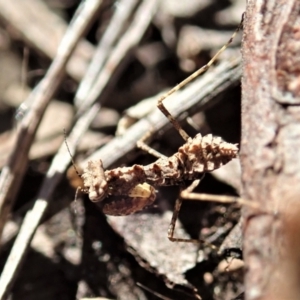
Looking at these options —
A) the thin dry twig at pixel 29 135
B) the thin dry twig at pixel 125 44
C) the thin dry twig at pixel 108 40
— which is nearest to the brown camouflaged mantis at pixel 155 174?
the thin dry twig at pixel 29 135

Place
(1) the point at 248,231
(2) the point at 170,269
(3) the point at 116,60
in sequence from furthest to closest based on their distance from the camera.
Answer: (3) the point at 116,60 < (2) the point at 170,269 < (1) the point at 248,231

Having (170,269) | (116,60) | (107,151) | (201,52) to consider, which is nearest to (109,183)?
(107,151)

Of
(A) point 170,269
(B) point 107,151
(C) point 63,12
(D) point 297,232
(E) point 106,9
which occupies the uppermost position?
(C) point 63,12

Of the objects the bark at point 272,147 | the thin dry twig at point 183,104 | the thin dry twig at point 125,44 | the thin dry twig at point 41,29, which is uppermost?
the thin dry twig at point 41,29

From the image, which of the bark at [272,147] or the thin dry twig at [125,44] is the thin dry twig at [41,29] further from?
the bark at [272,147]

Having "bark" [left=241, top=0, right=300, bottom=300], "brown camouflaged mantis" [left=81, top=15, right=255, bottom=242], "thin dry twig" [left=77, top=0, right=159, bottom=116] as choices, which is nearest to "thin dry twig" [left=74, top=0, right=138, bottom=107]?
"thin dry twig" [left=77, top=0, right=159, bottom=116]

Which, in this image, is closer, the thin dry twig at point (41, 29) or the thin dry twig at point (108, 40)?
the thin dry twig at point (108, 40)

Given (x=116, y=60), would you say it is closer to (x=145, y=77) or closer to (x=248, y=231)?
(x=145, y=77)
